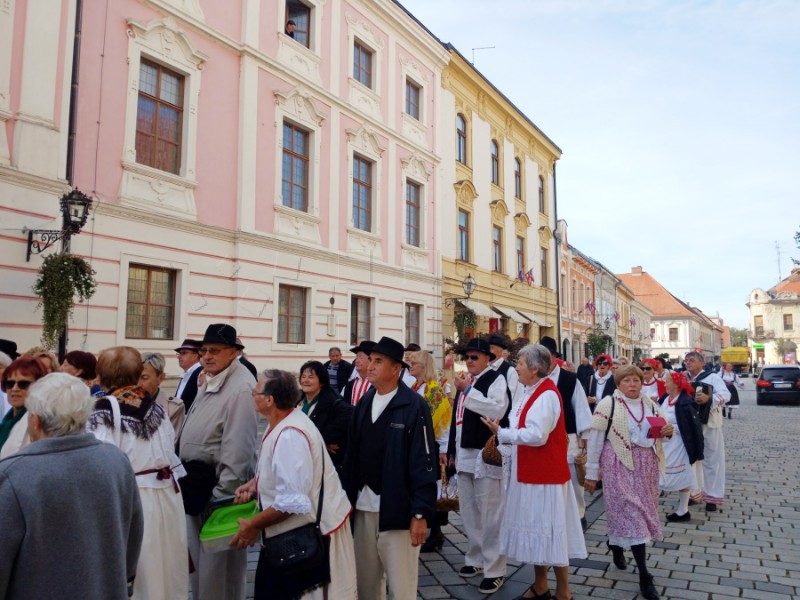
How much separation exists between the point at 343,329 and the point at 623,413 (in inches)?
472

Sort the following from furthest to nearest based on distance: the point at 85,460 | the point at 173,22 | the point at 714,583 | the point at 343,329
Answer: the point at 343,329
the point at 173,22
the point at 714,583
the point at 85,460

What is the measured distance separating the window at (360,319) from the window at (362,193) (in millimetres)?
2175

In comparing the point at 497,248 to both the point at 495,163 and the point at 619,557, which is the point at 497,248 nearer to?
the point at 495,163

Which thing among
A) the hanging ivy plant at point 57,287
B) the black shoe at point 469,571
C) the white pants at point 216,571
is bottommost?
the black shoe at point 469,571

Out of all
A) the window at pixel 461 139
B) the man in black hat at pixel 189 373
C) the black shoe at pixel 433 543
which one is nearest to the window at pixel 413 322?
the window at pixel 461 139

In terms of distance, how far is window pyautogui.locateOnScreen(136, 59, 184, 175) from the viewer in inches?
487

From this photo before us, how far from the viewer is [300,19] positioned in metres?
16.5

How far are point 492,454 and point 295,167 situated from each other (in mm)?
12331

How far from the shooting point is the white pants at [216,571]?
396cm

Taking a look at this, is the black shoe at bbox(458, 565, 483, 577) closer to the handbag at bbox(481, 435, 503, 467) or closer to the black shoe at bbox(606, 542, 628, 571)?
the handbag at bbox(481, 435, 503, 467)

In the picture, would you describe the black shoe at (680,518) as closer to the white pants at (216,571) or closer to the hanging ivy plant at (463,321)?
the white pants at (216,571)

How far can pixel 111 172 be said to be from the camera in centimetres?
1152

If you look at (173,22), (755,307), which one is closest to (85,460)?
(173,22)

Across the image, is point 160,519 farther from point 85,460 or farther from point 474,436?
point 474,436
